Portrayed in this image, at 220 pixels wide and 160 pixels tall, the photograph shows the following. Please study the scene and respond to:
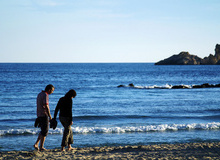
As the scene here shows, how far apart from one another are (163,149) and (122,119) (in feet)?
22.7

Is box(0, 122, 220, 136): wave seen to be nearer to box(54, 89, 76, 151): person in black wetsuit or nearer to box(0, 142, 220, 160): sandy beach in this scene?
box(0, 142, 220, 160): sandy beach

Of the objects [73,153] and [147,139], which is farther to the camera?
[147,139]

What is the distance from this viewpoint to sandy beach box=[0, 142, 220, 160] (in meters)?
7.88

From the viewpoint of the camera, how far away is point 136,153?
8359 millimetres

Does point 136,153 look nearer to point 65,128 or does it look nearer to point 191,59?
point 65,128

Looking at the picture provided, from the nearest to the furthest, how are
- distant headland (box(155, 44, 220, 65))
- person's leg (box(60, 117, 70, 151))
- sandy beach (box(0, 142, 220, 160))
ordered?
1. sandy beach (box(0, 142, 220, 160))
2. person's leg (box(60, 117, 70, 151))
3. distant headland (box(155, 44, 220, 65))

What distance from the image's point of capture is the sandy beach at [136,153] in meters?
7.88

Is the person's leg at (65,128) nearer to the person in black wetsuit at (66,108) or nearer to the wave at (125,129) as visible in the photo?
the person in black wetsuit at (66,108)

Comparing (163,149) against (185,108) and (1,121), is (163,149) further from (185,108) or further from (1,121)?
(185,108)

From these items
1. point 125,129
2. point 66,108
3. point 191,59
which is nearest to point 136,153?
point 66,108

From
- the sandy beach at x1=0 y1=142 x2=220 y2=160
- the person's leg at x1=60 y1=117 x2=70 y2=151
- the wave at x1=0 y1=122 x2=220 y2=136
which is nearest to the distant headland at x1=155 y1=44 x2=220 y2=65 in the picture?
the wave at x1=0 y1=122 x2=220 y2=136

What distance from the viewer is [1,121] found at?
49.4ft

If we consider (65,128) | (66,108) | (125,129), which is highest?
(66,108)

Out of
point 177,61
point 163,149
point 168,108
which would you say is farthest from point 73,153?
point 177,61
